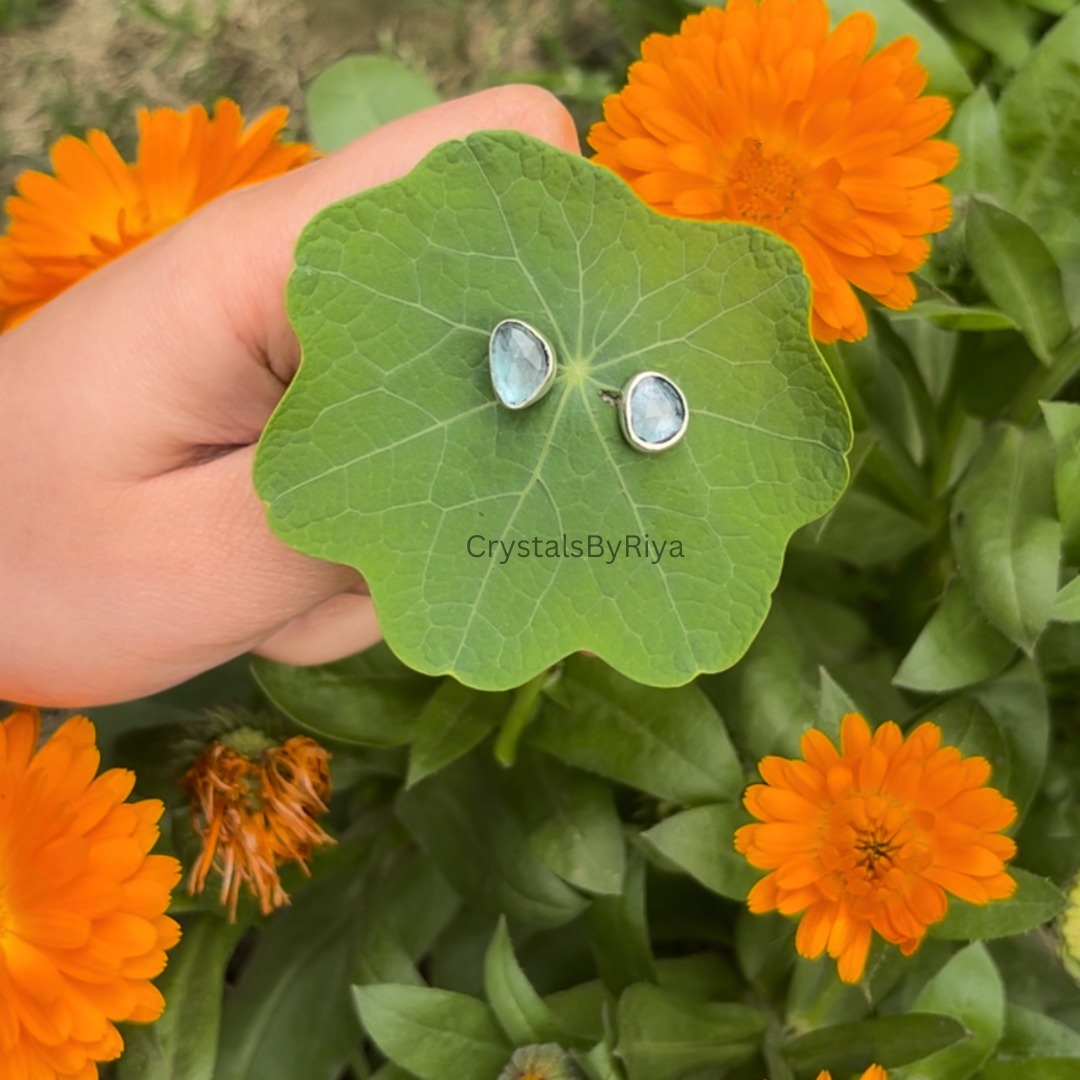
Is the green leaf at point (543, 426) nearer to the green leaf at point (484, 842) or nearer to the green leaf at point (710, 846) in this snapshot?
the green leaf at point (710, 846)

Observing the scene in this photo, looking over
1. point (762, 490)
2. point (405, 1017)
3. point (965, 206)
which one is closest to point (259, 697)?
point (405, 1017)

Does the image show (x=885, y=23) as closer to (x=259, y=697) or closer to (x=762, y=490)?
(x=762, y=490)


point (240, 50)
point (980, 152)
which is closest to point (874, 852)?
point (980, 152)

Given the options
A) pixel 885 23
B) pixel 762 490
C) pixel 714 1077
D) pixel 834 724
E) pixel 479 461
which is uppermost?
pixel 479 461

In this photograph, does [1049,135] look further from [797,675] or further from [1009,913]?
[1009,913]

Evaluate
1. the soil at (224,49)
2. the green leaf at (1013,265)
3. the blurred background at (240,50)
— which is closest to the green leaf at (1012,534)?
the green leaf at (1013,265)
